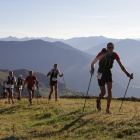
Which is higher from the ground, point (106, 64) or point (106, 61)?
point (106, 61)

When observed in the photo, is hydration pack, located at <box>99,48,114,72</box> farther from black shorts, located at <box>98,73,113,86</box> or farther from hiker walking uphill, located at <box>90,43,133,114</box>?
black shorts, located at <box>98,73,113,86</box>

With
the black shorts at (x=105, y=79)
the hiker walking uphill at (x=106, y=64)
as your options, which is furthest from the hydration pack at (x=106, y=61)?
the black shorts at (x=105, y=79)

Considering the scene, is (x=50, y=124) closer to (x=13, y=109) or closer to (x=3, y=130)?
(x=3, y=130)

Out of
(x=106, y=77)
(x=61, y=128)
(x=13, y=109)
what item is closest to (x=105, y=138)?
(x=61, y=128)

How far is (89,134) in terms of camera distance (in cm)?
648

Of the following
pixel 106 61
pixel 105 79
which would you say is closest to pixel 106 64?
pixel 106 61

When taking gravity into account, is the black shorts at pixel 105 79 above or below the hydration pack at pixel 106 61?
below

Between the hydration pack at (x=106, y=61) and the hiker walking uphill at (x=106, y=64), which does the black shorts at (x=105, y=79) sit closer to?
the hiker walking uphill at (x=106, y=64)

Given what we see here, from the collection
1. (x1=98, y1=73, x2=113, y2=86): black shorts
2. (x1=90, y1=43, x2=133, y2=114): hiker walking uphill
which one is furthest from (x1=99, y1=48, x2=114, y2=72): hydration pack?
(x1=98, y1=73, x2=113, y2=86): black shorts

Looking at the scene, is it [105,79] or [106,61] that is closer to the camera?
[106,61]

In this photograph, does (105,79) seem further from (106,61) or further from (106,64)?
(106,61)

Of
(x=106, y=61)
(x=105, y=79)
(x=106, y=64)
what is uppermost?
(x=106, y=61)

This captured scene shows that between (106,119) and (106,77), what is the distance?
1.85 metres

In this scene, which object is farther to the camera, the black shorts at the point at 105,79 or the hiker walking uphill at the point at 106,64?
the black shorts at the point at 105,79
